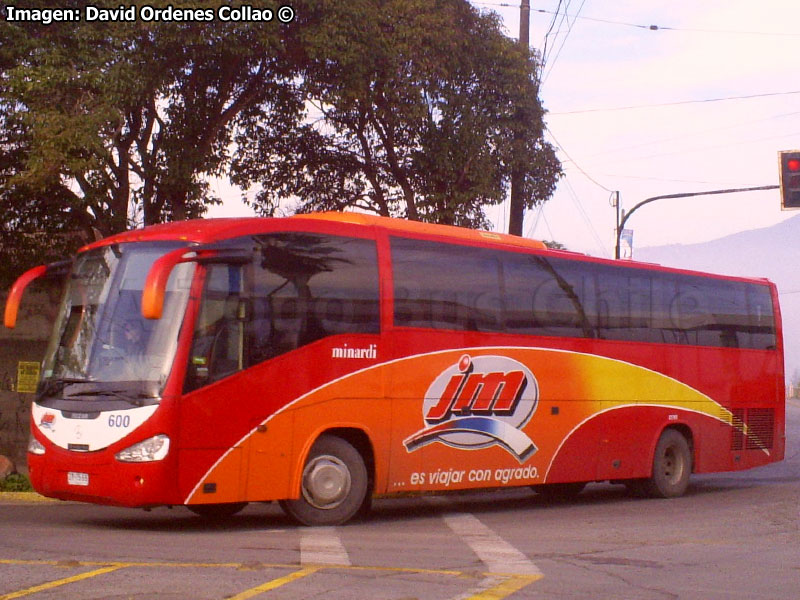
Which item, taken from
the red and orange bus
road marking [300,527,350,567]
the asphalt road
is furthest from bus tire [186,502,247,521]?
road marking [300,527,350,567]

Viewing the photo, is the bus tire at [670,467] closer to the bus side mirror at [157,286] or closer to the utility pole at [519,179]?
the utility pole at [519,179]

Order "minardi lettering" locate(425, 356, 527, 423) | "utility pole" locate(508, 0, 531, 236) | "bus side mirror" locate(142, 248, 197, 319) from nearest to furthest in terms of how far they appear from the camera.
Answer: "bus side mirror" locate(142, 248, 197, 319)
"minardi lettering" locate(425, 356, 527, 423)
"utility pole" locate(508, 0, 531, 236)

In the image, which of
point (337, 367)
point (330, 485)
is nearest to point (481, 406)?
point (337, 367)

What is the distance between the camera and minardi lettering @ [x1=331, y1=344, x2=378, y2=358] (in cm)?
1279

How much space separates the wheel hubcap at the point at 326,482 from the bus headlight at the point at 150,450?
1766 mm

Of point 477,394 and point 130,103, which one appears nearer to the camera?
point 477,394

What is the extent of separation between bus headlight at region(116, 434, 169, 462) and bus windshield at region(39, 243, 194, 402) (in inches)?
16.3

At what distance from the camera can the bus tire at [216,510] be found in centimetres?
1351

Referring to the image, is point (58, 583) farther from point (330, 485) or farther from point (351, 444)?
point (351, 444)

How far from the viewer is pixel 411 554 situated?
1017 cm

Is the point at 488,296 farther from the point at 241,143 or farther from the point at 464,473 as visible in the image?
the point at 241,143

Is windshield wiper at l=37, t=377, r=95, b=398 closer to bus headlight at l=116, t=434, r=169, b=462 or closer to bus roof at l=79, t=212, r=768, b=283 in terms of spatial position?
bus headlight at l=116, t=434, r=169, b=462

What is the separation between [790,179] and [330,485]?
47.4ft

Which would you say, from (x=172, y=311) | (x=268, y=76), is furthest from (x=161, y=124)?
(x=172, y=311)
